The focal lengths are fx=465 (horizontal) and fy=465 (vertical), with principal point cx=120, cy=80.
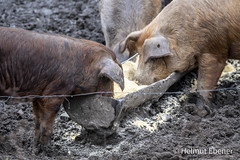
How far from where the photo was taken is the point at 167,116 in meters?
6.50

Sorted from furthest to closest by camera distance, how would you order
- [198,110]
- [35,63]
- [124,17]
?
[124,17]
[198,110]
[35,63]

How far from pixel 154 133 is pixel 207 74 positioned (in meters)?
1.50

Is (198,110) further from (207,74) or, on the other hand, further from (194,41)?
(194,41)

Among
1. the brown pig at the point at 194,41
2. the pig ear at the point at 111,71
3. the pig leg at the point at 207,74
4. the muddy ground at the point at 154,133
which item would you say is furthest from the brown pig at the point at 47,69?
the pig leg at the point at 207,74

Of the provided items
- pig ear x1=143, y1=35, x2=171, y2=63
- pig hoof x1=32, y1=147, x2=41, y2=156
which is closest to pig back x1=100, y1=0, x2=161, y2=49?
pig ear x1=143, y1=35, x2=171, y2=63

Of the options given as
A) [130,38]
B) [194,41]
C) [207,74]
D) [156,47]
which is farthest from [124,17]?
[207,74]

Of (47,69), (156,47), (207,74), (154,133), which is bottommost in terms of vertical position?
(154,133)

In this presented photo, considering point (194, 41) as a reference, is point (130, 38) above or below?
below

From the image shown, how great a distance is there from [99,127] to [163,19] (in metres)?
2.18

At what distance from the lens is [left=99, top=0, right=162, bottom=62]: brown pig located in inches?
345

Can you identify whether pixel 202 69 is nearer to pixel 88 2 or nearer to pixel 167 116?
pixel 167 116

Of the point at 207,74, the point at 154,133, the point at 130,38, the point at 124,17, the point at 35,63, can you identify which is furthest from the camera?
the point at 124,17

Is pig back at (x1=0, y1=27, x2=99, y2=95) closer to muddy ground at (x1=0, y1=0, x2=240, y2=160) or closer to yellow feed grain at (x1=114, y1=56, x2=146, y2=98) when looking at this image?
muddy ground at (x1=0, y1=0, x2=240, y2=160)

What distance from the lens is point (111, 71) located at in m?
5.59
